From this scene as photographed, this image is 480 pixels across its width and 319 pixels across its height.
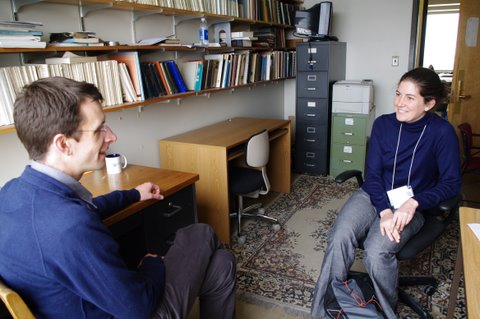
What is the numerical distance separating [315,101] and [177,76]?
6.70 ft

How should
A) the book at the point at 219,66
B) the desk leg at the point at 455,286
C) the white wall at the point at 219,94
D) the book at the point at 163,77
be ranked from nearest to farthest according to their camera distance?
the desk leg at the point at 455,286, the white wall at the point at 219,94, the book at the point at 163,77, the book at the point at 219,66

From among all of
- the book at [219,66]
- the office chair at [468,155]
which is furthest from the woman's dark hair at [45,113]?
the office chair at [468,155]

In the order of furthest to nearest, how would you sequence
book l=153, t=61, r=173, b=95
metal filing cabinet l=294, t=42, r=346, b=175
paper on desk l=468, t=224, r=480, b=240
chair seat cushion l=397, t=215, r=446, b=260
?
1. metal filing cabinet l=294, t=42, r=346, b=175
2. book l=153, t=61, r=173, b=95
3. chair seat cushion l=397, t=215, r=446, b=260
4. paper on desk l=468, t=224, r=480, b=240

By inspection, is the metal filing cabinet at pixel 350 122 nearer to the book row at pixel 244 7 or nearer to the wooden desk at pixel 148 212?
the book row at pixel 244 7

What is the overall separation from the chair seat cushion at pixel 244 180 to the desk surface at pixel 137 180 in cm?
69

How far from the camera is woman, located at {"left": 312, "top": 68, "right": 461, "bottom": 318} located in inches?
69.7

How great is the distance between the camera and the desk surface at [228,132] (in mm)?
2775

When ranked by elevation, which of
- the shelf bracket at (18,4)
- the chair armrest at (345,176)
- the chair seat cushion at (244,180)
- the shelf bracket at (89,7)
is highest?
the shelf bracket at (89,7)

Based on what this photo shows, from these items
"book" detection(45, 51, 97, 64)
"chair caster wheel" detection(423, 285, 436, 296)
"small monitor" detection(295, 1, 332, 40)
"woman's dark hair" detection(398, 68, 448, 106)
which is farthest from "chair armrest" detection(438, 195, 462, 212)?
"small monitor" detection(295, 1, 332, 40)

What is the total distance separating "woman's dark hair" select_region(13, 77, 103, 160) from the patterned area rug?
1543mm

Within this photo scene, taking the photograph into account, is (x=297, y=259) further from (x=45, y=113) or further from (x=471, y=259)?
(x=45, y=113)

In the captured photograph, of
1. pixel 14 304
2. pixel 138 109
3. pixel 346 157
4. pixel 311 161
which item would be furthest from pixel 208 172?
pixel 346 157

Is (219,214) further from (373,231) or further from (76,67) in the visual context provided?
(76,67)

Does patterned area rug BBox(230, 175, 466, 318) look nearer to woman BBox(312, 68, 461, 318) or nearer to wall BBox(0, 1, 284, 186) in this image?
woman BBox(312, 68, 461, 318)
